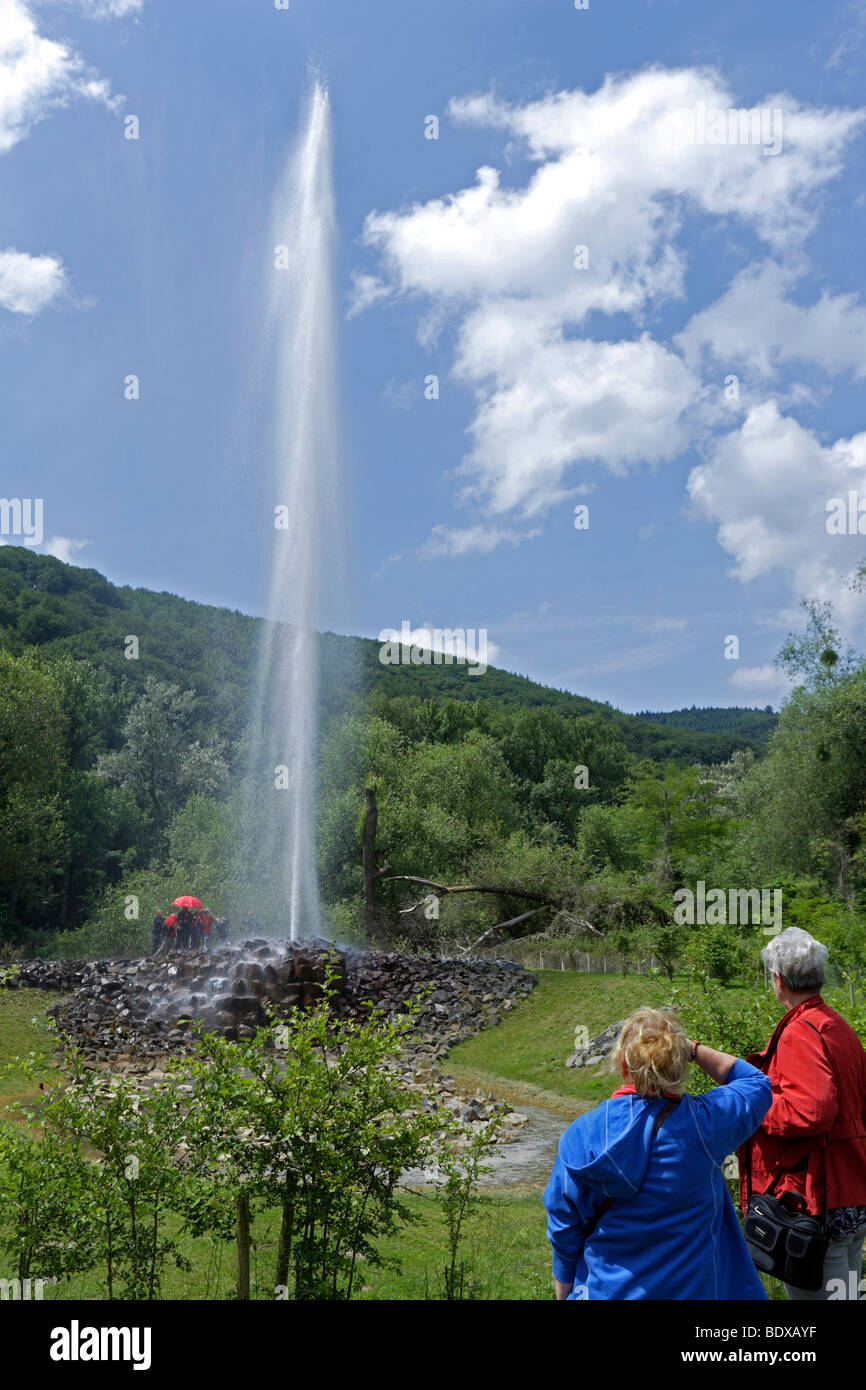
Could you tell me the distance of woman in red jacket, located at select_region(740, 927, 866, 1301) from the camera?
3.36m

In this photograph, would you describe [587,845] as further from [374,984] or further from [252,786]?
[374,984]

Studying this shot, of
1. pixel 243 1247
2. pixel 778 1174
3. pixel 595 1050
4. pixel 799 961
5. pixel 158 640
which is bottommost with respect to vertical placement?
pixel 595 1050

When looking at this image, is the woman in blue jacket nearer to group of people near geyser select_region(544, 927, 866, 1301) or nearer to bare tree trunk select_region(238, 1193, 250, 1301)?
group of people near geyser select_region(544, 927, 866, 1301)

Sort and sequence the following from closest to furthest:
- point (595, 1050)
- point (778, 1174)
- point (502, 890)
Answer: point (778, 1174) → point (595, 1050) → point (502, 890)

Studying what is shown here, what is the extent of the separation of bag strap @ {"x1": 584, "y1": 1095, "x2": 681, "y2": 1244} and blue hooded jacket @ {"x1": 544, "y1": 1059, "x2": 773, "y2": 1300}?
0.4 inches

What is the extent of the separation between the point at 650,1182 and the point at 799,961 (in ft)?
4.47

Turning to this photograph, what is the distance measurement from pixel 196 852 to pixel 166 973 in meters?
13.7

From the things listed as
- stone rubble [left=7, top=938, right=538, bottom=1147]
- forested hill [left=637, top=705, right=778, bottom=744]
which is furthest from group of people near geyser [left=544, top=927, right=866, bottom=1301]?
forested hill [left=637, top=705, right=778, bottom=744]

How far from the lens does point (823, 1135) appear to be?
341 cm

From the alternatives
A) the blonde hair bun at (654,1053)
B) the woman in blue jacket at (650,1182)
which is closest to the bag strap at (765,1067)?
the woman in blue jacket at (650,1182)

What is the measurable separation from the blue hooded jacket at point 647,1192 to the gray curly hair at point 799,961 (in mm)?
998

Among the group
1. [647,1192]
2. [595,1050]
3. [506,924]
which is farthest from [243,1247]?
[506,924]

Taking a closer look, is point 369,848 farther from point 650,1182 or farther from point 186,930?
point 650,1182
